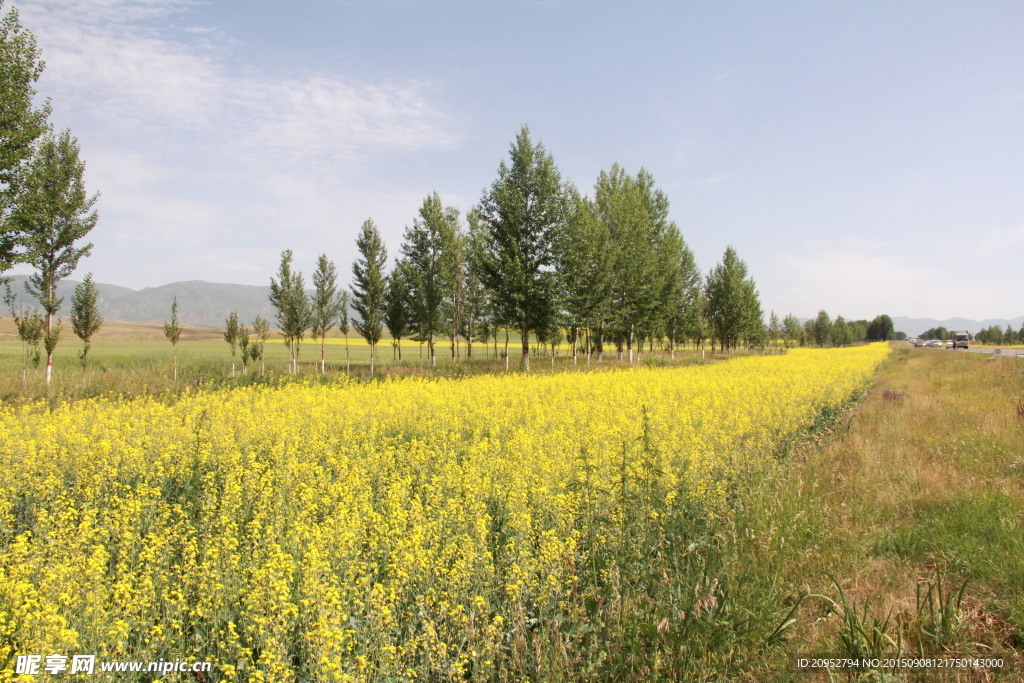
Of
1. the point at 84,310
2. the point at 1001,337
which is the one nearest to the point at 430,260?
the point at 84,310

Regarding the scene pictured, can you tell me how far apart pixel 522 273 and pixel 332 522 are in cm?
2175

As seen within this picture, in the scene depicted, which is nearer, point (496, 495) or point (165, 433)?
point (496, 495)

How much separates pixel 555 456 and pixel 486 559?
2897 mm

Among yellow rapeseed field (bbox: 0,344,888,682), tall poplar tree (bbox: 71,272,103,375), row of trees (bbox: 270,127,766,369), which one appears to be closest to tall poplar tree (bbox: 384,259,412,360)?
row of trees (bbox: 270,127,766,369)

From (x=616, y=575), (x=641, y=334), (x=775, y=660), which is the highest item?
(x=641, y=334)

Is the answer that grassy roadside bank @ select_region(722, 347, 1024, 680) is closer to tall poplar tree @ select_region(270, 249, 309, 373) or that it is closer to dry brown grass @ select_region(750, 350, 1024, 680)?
dry brown grass @ select_region(750, 350, 1024, 680)

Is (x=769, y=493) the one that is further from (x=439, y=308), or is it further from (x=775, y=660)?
(x=439, y=308)

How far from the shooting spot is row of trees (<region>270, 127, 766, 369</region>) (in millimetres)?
26000

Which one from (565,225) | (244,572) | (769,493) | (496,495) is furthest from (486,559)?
(565,225)

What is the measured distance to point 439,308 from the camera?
34.0 m

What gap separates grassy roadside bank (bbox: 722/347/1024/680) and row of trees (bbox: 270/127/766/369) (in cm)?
1886

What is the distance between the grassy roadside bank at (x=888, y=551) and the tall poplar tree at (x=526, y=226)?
58.7 ft

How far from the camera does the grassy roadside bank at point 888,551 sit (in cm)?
351

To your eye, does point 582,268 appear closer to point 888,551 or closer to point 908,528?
point 908,528
